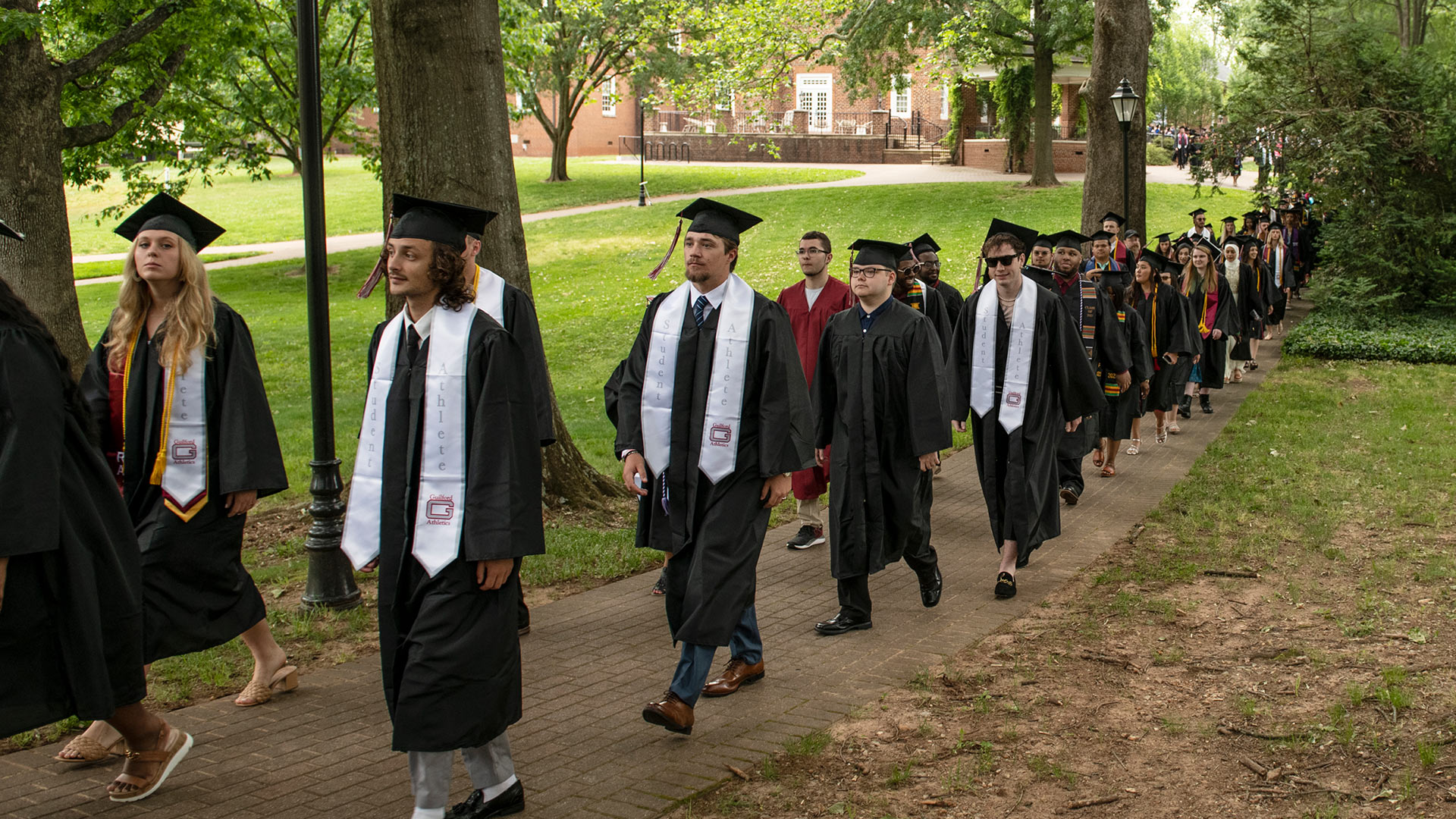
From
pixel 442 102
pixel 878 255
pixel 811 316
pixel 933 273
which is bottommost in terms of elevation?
pixel 811 316

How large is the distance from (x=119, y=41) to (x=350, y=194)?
105ft

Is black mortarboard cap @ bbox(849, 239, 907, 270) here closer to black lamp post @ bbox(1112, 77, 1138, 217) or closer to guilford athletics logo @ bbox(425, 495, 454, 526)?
guilford athletics logo @ bbox(425, 495, 454, 526)

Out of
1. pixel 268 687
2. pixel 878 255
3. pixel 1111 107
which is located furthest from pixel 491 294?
pixel 1111 107

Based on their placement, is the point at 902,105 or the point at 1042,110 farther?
the point at 902,105

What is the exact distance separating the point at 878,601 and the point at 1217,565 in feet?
7.29

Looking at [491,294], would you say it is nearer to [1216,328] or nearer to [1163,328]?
[1163,328]

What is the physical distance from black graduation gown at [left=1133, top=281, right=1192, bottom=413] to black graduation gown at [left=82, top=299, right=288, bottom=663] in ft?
29.6

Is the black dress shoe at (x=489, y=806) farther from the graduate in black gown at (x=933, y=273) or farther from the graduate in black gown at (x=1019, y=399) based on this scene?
the graduate in black gown at (x=933, y=273)

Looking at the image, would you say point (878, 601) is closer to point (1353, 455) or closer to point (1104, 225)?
point (1353, 455)

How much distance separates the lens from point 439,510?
3.92 m

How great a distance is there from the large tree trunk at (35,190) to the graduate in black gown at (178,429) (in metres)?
6.09

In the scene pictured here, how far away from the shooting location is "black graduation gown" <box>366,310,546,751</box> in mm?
3863

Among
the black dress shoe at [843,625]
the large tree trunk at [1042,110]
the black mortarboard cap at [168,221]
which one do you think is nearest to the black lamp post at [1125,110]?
the black dress shoe at [843,625]

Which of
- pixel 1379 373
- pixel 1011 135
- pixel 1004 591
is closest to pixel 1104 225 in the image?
pixel 1379 373
